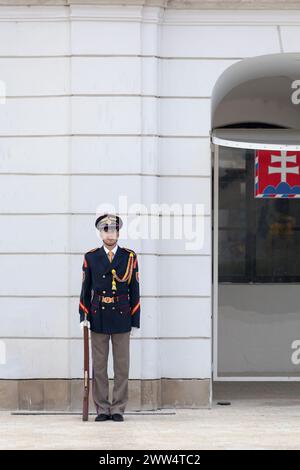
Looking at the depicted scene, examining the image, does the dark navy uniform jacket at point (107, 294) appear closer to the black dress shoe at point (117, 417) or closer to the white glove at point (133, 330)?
the white glove at point (133, 330)

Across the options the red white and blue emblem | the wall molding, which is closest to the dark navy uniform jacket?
the wall molding

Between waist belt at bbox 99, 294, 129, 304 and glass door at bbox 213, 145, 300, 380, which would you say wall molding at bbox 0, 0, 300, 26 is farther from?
waist belt at bbox 99, 294, 129, 304

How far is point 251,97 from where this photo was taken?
50.4 ft

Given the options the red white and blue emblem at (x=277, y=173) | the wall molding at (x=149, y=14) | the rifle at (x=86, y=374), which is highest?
the wall molding at (x=149, y=14)

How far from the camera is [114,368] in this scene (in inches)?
521

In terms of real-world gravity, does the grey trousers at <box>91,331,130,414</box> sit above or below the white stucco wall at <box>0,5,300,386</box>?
below

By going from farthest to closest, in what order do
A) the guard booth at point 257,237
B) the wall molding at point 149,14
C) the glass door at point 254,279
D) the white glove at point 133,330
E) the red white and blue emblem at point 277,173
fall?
the glass door at point 254,279 < the red white and blue emblem at point 277,173 < the guard booth at point 257,237 < the wall molding at point 149,14 < the white glove at point 133,330

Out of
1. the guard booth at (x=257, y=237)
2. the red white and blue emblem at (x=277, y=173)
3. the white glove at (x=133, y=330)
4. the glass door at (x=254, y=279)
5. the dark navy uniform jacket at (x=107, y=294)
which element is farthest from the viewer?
the glass door at (x=254, y=279)

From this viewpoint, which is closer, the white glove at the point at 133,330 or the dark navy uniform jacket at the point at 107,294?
the dark navy uniform jacket at the point at 107,294

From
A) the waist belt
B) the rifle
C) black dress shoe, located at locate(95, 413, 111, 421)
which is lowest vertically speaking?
black dress shoe, located at locate(95, 413, 111, 421)

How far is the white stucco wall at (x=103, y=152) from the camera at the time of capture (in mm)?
14016

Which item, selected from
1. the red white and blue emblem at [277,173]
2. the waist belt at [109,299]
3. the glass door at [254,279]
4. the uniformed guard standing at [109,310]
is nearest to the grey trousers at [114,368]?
the uniformed guard standing at [109,310]

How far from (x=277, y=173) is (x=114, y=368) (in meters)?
3.63

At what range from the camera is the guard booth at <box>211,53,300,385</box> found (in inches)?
602
